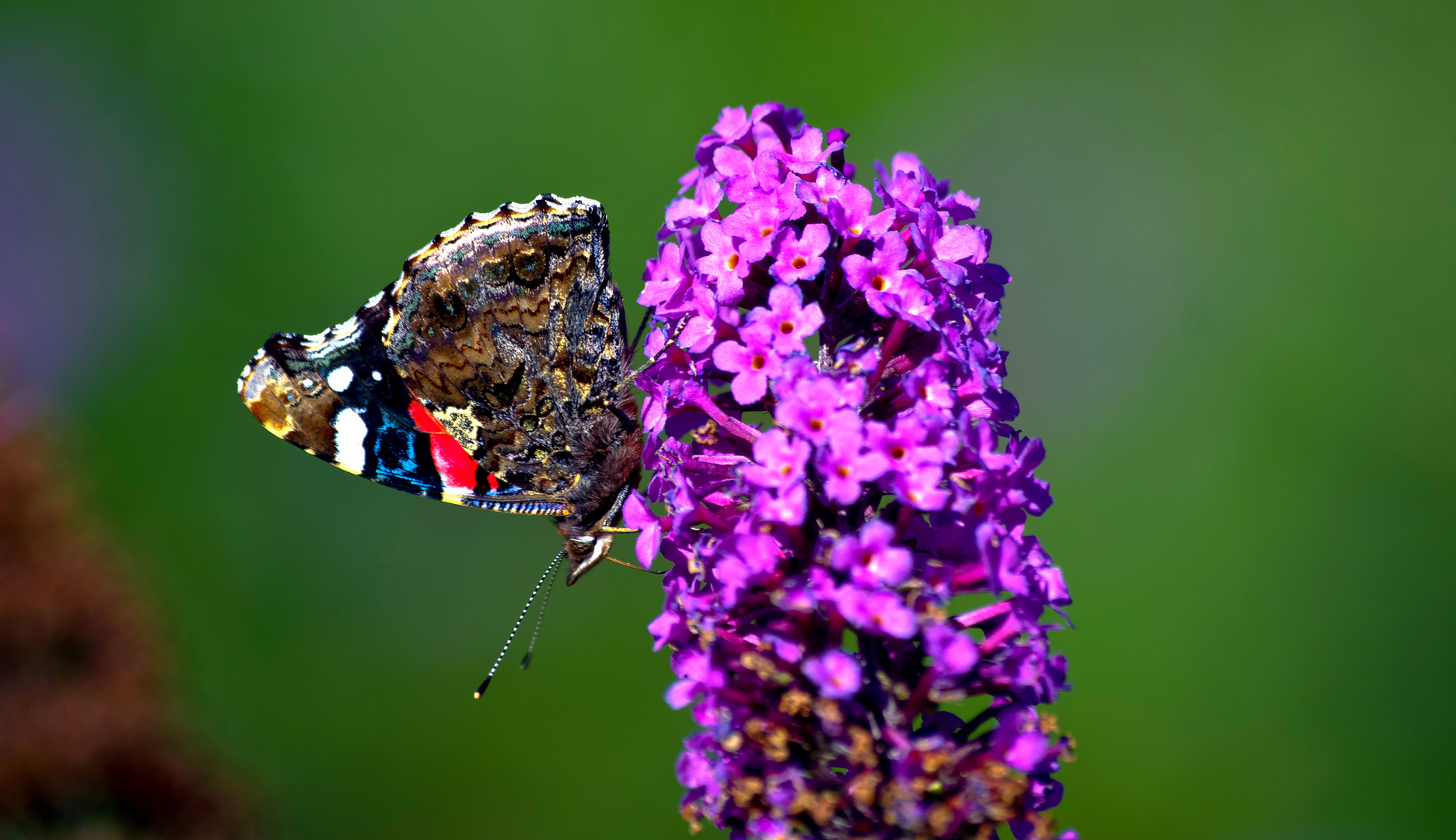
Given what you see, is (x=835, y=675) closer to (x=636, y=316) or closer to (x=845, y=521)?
(x=845, y=521)

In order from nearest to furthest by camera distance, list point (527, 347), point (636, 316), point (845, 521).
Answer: point (845, 521)
point (527, 347)
point (636, 316)

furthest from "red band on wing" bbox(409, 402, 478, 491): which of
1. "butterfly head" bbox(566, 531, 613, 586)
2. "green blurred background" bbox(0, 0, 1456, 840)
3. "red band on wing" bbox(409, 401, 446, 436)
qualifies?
"green blurred background" bbox(0, 0, 1456, 840)

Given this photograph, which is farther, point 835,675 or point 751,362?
point 751,362

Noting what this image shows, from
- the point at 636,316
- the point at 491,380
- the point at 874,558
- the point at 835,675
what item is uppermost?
the point at 636,316

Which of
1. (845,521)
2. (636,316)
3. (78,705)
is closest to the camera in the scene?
(845,521)

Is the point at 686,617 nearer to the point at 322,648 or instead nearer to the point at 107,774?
the point at 107,774

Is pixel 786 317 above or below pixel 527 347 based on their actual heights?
below

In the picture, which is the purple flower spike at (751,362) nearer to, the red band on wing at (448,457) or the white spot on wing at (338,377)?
the red band on wing at (448,457)

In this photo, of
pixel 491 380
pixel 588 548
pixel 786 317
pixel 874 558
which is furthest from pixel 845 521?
pixel 491 380
